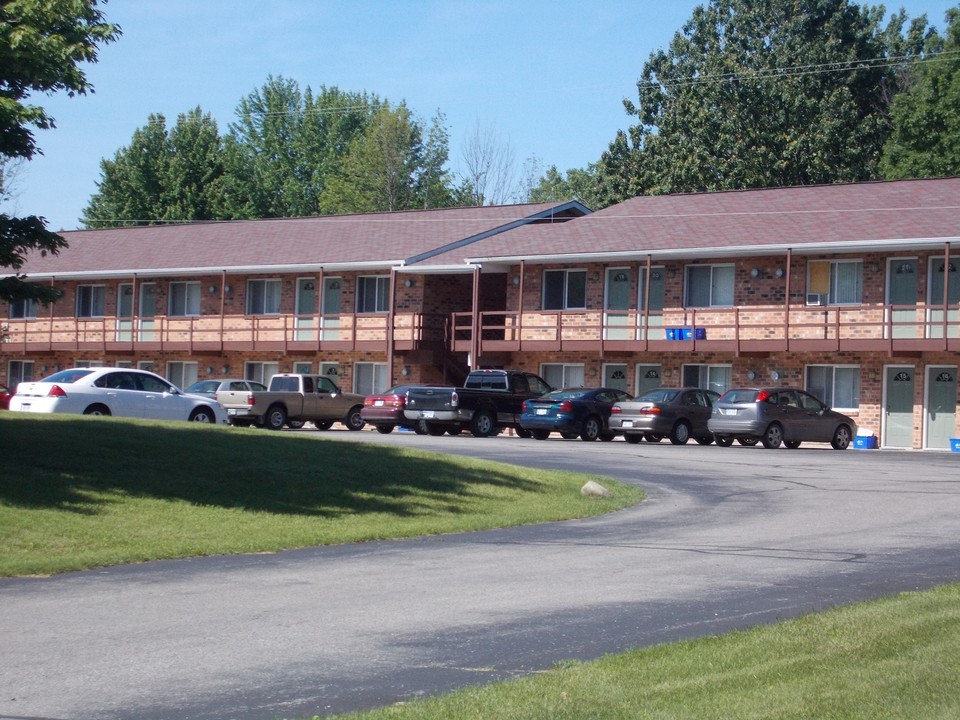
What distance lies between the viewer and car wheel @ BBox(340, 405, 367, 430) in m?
41.0

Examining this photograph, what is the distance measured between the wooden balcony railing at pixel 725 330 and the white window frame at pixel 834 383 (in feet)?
3.99

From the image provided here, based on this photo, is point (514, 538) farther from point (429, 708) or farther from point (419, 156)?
point (419, 156)

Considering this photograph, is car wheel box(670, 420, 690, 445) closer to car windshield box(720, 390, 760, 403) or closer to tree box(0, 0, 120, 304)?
car windshield box(720, 390, 760, 403)

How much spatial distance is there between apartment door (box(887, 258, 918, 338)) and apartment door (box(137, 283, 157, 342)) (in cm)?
2742

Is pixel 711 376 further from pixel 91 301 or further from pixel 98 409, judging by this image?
pixel 91 301

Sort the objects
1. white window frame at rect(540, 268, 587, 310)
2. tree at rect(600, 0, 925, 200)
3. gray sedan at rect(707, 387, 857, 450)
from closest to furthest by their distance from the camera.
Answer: gray sedan at rect(707, 387, 857, 450) → white window frame at rect(540, 268, 587, 310) → tree at rect(600, 0, 925, 200)

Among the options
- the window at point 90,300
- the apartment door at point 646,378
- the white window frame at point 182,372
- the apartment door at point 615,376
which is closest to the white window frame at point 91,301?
the window at point 90,300

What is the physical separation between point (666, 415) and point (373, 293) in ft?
52.5

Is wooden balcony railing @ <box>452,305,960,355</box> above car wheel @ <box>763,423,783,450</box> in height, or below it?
above

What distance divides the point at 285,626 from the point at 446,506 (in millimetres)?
8324

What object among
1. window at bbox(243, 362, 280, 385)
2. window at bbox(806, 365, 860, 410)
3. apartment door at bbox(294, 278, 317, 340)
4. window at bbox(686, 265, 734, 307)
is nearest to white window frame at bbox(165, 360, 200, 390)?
window at bbox(243, 362, 280, 385)

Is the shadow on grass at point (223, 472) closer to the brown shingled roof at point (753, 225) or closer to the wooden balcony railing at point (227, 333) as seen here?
the brown shingled roof at point (753, 225)

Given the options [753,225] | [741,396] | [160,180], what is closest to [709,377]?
[753,225]

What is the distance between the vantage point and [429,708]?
6918 millimetres
